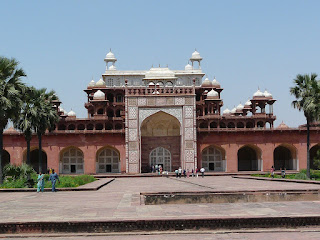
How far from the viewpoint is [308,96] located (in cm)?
3012

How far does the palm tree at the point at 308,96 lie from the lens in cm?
2933

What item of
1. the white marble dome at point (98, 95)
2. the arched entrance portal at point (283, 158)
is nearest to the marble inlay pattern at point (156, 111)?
the white marble dome at point (98, 95)

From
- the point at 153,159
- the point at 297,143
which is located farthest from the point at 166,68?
the point at 297,143

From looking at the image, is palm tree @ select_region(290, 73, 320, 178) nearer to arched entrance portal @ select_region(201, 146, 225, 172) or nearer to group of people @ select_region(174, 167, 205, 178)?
group of people @ select_region(174, 167, 205, 178)

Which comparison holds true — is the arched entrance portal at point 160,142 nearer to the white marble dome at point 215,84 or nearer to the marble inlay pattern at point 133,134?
the marble inlay pattern at point 133,134

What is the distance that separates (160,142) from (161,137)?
1.48 feet

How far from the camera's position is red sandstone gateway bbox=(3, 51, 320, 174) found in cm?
3912

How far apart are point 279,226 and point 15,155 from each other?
113 feet

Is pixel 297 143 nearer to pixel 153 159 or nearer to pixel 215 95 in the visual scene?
pixel 215 95

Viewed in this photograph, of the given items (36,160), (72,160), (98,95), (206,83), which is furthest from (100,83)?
(206,83)

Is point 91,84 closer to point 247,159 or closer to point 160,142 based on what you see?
point 160,142

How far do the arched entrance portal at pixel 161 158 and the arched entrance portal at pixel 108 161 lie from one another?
11.1ft

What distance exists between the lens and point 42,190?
19.4 m

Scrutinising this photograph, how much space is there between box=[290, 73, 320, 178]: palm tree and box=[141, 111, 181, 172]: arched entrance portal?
12.9m
